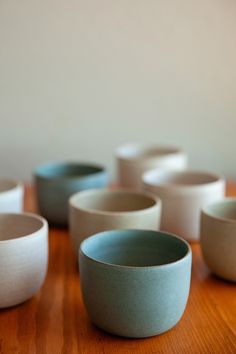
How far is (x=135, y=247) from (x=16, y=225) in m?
0.18

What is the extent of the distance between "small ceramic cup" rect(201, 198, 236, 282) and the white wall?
679 millimetres

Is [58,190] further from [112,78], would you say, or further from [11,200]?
→ [112,78]

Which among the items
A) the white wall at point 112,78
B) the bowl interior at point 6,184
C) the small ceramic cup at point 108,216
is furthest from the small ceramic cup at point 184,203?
the white wall at point 112,78

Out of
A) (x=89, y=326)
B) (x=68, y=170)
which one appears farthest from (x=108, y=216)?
(x=68, y=170)

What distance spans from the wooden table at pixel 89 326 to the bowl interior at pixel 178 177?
0.29 metres

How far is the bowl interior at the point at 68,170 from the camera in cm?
118

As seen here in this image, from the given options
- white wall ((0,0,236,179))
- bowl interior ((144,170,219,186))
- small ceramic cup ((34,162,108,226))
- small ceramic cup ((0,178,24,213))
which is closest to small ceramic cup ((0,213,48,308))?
small ceramic cup ((0,178,24,213))

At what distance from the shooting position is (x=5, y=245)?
669 mm

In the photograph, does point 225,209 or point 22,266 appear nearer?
point 22,266

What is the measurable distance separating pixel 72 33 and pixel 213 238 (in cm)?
80

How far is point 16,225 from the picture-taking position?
0.80 m

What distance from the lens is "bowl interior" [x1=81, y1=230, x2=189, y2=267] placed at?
0.72m

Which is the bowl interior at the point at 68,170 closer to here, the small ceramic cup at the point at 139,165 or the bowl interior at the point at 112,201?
the small ceramic cup at the point at 139,165

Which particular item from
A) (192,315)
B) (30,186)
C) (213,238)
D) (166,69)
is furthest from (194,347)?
(166,69)
